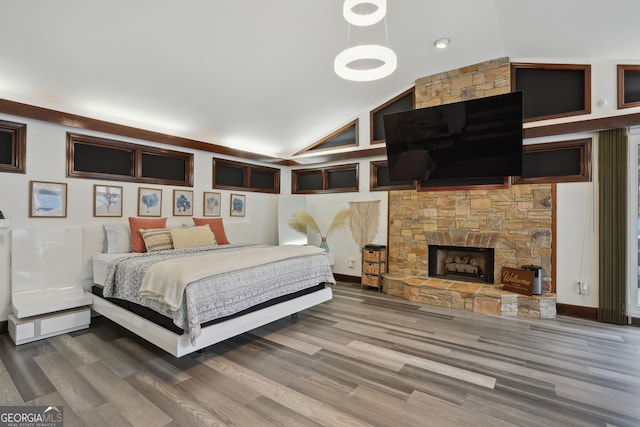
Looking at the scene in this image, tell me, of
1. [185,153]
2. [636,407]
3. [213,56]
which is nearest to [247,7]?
[213,56]

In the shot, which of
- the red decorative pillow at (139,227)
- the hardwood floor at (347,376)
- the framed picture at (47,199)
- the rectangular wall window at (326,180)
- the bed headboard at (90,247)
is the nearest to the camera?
the hardwood floor at (347,376)

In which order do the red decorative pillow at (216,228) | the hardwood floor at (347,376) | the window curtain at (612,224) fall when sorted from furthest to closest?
the red decorative pillow at (216,228), the window curtain at (612,224), the hardwood floor at (347,376)

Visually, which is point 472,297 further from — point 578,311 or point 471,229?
point 578,311

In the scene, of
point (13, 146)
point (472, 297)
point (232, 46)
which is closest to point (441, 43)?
point (232, 46)

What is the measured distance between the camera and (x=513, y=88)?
13.6 ft

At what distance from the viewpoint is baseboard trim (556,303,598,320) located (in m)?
3.71

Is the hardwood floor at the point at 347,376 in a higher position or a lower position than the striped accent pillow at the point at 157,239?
lower

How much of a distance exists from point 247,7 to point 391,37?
1.71m

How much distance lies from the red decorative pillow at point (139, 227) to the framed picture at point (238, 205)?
1472 mm

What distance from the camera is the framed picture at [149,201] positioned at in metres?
4.29

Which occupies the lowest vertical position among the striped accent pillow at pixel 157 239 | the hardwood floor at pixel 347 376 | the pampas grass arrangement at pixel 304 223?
the hardwood floor at pixel 347 376

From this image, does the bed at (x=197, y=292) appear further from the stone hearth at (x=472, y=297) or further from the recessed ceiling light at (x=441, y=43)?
the recessed ceiling light at (x=441, y=43)

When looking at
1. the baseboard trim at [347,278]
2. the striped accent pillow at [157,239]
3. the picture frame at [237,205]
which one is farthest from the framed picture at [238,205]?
the baseboard trim at [347,278]

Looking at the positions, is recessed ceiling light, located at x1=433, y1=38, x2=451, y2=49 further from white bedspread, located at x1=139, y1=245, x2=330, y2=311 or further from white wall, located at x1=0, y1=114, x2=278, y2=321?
white wall, located at x1=0, y1=114, x2=278, y2=321
